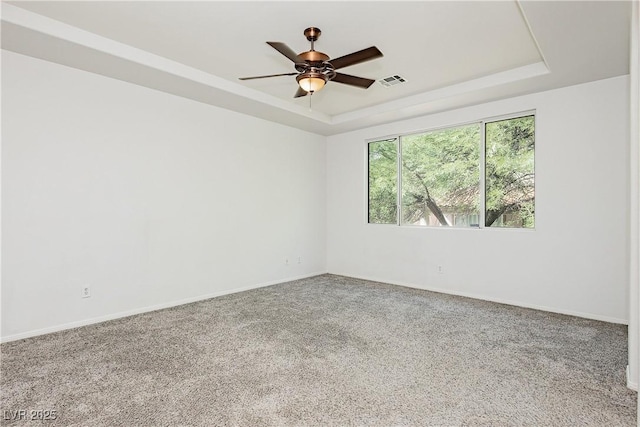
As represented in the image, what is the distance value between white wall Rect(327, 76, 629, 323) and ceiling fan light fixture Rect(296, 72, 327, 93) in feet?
8.97

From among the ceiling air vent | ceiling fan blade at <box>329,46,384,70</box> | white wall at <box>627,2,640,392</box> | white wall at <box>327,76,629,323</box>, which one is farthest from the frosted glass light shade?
white wall at <box>327,76,629,323</box>

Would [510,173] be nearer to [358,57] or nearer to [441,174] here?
[441,174]

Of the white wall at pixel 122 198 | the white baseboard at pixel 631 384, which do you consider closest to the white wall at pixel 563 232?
the white baseboard at pixel 631 384

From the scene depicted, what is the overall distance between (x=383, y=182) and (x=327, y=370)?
3.86 m

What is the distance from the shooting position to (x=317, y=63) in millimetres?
2658

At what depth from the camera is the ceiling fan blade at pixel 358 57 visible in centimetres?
246

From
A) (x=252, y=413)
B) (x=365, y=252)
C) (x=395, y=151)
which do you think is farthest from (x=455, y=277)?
(x=252, y=413)

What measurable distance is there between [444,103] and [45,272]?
508 cm

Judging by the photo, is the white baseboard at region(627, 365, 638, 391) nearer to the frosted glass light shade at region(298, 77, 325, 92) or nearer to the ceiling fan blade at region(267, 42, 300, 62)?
the frosted glass light shade at region(298, 77, 325, 92)

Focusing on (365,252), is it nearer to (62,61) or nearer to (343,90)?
(343,90)

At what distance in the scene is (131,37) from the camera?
2.99 meters

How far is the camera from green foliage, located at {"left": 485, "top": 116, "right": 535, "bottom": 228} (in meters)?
4.15

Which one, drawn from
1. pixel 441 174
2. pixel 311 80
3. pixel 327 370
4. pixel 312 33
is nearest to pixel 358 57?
pixel 311 80

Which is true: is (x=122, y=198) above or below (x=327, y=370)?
above
